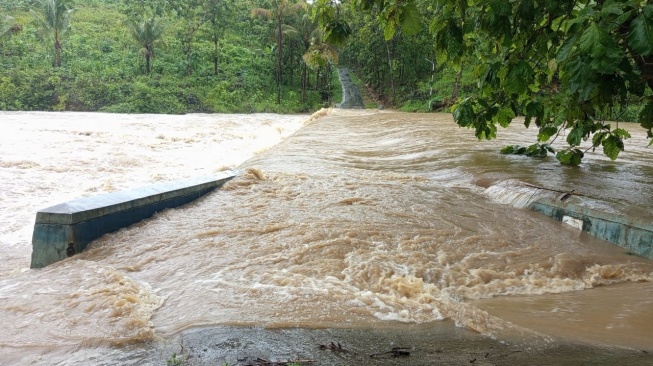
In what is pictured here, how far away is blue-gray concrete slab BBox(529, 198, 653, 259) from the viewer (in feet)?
15.5

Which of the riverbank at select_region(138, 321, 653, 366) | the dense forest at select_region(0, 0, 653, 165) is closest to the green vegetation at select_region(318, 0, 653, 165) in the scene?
the riverbank at select_region(138, 321, 653, 366)

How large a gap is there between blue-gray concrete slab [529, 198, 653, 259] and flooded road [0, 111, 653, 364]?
0.14 m

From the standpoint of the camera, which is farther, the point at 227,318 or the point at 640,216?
the point at 640,216

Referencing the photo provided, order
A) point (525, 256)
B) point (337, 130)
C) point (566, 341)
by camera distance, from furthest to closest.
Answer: point (337, 130) < point (525, 256) < point (566, 341)

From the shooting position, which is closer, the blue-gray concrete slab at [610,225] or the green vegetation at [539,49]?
the green vegetation at [539,49]

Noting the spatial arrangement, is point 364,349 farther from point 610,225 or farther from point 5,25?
point 5,25

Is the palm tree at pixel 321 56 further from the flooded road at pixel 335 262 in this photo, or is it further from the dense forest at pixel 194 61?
the flooded road at pixel 335 262

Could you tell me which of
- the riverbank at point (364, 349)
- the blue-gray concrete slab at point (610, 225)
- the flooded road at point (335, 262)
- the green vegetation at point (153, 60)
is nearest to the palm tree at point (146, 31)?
the green vegetation at point (153, 60)

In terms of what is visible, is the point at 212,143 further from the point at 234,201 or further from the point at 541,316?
the point at 541,316

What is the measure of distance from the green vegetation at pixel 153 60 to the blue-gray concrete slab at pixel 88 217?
25890 mm

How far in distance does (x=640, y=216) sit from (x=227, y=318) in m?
4.51

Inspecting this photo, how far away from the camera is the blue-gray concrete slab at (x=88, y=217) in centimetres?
449

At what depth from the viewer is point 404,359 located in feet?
8.82

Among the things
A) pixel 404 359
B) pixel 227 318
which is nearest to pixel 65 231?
pixel 227 318
